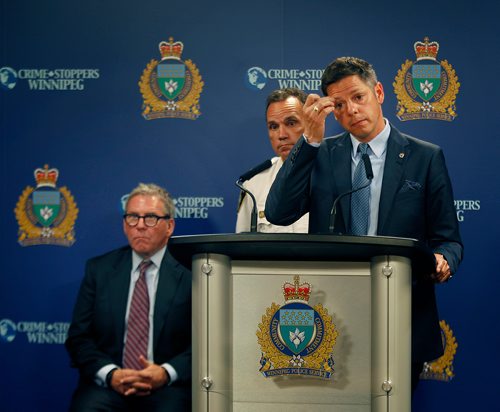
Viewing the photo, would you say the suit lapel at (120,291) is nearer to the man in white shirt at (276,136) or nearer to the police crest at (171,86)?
the man in white shirt at (276,136)

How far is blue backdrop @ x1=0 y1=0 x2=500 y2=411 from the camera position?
3.76 meters

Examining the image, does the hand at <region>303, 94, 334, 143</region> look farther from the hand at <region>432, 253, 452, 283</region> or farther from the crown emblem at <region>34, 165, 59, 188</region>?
the crown emblem at <region>34, 165, 59, 188</region>

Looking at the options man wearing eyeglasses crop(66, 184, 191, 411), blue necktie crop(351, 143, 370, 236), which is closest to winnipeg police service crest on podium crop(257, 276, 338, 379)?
blue necktie crop(351, 143, 370, 236)

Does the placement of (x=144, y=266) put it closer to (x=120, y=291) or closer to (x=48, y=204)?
(x=120, y=291)

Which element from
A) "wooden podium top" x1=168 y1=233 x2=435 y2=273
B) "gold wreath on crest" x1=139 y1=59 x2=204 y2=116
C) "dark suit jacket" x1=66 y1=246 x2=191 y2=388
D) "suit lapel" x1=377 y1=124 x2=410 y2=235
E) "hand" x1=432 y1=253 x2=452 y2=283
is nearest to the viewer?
"wooden podium top" x1=168 y1=233 x2=435 y2=273

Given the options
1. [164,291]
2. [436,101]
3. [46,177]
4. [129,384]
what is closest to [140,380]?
[129,384]

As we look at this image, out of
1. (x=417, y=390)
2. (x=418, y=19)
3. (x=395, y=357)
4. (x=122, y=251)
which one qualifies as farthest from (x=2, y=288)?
(x=395, y=357)

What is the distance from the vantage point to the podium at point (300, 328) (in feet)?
5.64

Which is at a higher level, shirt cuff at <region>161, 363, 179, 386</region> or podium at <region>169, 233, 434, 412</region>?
podium at <region>169, 233, 434, 412</region>

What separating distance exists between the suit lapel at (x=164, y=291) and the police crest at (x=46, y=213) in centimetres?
76

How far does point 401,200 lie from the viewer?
2289mm

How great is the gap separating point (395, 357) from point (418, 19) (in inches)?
99.1

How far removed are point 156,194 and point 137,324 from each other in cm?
64

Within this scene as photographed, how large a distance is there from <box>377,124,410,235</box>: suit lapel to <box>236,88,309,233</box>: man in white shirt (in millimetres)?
1122
